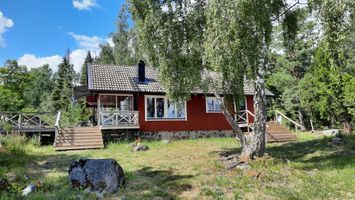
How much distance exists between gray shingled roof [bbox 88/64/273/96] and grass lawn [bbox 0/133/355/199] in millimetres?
5344

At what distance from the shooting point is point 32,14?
20.3 meters

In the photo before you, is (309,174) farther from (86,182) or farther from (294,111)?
(294,111)

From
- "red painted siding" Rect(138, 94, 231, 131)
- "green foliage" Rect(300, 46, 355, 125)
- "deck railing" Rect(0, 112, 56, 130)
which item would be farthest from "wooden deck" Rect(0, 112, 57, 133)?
"green foliage" Rect(300, 46, 355, 125)

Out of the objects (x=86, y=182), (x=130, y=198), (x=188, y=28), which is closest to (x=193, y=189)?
(x=130, y=198)

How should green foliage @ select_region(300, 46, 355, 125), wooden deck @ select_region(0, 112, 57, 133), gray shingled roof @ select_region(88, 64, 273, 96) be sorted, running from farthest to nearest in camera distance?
1. green foliage @ select_region(300, 46, 355, 125)
2. gray shingled roof @ select_region(88, 64, 273, 96)
3. wooden deck @ select_region(0, 112, 57, 133)

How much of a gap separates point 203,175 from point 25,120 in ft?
43.4

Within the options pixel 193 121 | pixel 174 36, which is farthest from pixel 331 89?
pixel 174 36

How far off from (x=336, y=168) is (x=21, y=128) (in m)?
15.5

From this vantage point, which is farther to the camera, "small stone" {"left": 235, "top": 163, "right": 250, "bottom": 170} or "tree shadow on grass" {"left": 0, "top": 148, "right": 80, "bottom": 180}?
"small stone" {"left": 235, "top": 163, "right": 250, "bottom": 170}

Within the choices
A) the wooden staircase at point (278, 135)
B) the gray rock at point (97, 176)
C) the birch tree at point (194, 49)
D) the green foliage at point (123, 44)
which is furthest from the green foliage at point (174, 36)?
the green foliage at point (123, 44)

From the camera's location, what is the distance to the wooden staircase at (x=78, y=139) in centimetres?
1473

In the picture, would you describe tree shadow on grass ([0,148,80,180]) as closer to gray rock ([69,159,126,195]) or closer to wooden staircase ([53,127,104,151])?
gray rock ([69,159,126,195])

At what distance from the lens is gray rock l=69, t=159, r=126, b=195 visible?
708 centimetres

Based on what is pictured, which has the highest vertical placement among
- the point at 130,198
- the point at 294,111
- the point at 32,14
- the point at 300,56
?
the point at 32,14
